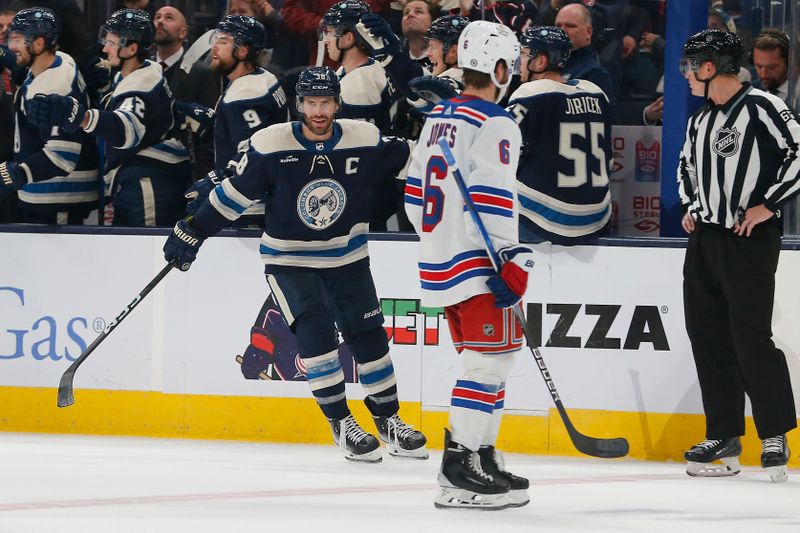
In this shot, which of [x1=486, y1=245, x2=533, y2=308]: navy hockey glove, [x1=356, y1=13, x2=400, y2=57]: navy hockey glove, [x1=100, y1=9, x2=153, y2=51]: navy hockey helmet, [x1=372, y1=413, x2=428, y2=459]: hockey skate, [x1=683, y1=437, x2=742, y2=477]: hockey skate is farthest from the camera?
[x1=100, y1=9, x2=153, y2=51]: navy hockey helmet

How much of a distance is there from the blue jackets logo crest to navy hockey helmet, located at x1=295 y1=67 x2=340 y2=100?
0.95ft

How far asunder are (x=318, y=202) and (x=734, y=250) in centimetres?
137

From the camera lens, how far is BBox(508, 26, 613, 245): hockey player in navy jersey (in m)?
5.68

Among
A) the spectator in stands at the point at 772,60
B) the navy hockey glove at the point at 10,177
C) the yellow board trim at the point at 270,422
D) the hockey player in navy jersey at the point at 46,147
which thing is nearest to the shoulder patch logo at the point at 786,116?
the spectator in stands at the point at 772,60

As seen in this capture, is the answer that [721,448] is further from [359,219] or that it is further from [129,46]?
[129,46]

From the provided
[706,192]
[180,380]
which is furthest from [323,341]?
[706,192]

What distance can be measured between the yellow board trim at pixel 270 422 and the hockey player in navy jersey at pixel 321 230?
41 centimetres

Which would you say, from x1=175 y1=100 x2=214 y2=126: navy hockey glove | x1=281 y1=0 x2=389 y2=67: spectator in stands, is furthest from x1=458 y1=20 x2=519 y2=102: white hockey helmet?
x1=281 y1=0 x2=389 y2=67: spectator in stands

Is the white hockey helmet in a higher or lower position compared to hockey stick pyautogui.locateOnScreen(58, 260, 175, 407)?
higher

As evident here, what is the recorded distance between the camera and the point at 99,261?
6.05 metres

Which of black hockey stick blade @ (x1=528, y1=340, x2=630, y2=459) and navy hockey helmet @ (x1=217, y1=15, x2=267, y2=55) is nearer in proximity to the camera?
black hockey stick blade @ (x1=528, y1=340, x2=630, y2=459)

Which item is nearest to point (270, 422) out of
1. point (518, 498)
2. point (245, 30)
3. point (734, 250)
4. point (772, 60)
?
point (245, 30)

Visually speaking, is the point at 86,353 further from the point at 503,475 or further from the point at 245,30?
the point at 503,475

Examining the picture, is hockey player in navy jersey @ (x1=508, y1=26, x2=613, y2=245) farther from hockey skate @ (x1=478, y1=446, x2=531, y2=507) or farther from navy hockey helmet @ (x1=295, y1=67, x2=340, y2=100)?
hockey skate @ (x1=478, y1=446, x2=531, y2=507)
